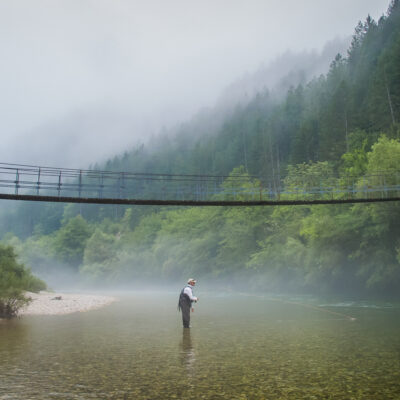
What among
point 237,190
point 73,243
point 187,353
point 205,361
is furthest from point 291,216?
point 73,243

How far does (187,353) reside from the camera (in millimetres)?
11633

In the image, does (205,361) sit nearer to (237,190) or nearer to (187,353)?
(187,353)

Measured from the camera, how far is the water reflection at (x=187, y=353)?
1012 centimetres

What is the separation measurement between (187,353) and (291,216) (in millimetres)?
43602

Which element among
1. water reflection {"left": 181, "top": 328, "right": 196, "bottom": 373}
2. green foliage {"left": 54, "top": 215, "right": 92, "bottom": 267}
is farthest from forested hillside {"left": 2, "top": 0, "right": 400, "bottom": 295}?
water reflection {"left": 181, "top": 328, "right": 196, "bottom": 373}

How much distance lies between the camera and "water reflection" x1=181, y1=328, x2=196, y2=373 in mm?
10120

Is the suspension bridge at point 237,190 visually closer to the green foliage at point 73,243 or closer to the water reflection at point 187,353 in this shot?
the water reflection at point 187,353

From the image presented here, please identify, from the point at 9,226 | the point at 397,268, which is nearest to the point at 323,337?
the point at 397,268

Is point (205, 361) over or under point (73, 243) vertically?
under

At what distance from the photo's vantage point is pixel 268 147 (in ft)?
284

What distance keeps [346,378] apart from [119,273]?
79497mm

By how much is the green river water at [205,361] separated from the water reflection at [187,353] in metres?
0.02

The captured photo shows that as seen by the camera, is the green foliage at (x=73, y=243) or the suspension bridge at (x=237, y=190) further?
the green foliage at (x=73, y=243)

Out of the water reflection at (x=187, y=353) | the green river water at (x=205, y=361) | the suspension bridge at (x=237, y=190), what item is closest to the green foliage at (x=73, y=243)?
the suspension bridge at (x=237, y=190)
